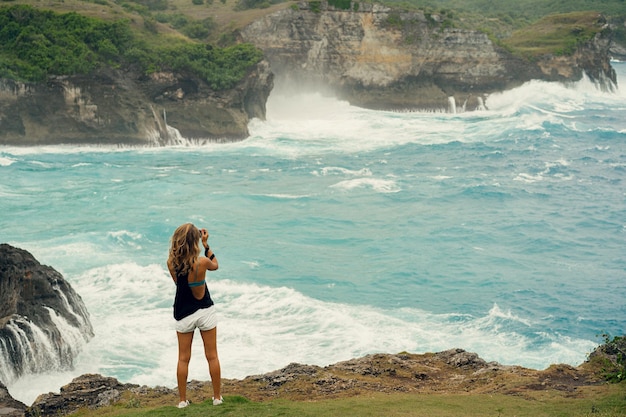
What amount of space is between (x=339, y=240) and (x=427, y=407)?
1972 cm

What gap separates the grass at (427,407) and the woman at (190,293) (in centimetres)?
39

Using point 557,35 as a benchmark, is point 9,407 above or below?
below

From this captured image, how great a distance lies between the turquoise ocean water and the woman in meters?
7.20

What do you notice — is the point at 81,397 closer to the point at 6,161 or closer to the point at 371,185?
the point at 371,185

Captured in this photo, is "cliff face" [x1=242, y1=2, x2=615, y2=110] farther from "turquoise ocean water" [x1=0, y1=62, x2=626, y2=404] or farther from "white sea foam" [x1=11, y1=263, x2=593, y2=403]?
"white sea foam" [x1=11, y1=263, x2=593, y2=403]

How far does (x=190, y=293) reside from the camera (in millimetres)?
10297

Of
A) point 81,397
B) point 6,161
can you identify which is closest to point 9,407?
point 81,397

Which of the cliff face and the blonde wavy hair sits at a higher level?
the cliff face

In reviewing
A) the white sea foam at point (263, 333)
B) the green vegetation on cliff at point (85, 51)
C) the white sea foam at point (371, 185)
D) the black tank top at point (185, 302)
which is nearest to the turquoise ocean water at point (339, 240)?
the white sea foam at point (263, 333)

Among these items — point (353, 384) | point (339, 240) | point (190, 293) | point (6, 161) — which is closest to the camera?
point (190, 293)

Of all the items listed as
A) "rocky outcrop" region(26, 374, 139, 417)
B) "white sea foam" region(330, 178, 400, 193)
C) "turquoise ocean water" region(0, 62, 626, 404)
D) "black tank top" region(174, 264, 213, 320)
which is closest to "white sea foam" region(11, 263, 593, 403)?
"turquoise ocean water" region(0, 62, 626, 404)

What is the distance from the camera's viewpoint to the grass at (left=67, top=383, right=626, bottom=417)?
1047 cm

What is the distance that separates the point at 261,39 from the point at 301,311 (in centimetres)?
4468

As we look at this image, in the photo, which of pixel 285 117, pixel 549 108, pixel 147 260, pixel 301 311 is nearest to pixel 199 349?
pixel 301 311
